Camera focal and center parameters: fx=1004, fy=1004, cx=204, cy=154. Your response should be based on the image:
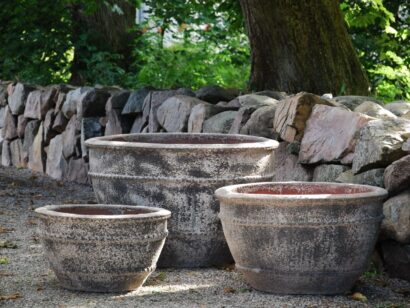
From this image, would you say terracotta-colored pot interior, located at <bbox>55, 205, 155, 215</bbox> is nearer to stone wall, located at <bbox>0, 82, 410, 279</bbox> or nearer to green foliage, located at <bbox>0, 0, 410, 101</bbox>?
stone wall, located at <bbox>0, 82, 410, 279</bbox>

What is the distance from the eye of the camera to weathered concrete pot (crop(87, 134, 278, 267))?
5.79 m

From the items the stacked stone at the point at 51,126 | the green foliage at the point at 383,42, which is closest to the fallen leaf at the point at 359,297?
the green foliage at the point at 383,42

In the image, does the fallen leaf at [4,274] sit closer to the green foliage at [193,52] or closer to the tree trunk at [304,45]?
the tree trunk at [304,45]

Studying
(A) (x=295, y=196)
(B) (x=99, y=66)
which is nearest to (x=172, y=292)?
(A) (x=295, y=196)

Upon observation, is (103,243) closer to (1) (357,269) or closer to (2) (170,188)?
(2) (170,188)

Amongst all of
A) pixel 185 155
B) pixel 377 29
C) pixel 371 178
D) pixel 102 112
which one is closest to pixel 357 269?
pixel 371 178

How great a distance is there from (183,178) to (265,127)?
4.68ft

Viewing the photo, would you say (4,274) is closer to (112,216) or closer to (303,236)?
(112,216)

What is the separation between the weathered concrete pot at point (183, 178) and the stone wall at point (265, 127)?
1.77 feet

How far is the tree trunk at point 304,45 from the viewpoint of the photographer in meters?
9.13

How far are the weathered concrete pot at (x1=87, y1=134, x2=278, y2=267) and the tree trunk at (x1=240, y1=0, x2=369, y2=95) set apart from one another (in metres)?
3.28

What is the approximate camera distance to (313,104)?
6.56m

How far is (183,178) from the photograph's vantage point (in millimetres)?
5797

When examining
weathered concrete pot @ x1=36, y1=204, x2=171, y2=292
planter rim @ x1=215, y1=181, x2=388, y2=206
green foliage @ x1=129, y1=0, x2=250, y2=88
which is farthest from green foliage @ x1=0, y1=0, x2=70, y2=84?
planter rim @ x1=215, y1=181, x2=388, y2=206
